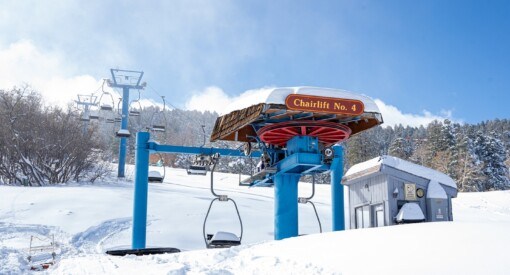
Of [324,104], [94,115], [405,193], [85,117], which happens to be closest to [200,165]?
[324,104]

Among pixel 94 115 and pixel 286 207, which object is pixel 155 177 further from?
pixel 94 115

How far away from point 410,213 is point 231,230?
1160 centimetres

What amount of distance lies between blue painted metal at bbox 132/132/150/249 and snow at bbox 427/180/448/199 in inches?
369

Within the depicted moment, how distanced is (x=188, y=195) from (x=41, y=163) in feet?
38.5

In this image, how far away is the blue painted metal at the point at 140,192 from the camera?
15281mm

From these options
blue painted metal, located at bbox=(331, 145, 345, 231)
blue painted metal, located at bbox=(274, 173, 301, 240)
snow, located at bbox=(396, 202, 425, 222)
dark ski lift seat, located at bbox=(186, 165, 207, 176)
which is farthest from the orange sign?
dark ski lift seat, located at bbox=(186, 165, 207, 176)

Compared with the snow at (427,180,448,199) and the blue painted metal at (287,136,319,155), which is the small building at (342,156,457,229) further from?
the blue painted metal at (287,136,319,155)

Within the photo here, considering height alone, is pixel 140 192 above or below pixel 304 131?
below

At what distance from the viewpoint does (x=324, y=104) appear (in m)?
11.2

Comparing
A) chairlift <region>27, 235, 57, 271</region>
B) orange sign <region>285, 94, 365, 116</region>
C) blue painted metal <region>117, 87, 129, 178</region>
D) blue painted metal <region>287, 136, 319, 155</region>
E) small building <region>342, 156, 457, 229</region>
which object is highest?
blue painted metal <region>117, 87, 129, 178</region>

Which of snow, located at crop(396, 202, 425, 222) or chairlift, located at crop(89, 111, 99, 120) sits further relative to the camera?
chairlift, located at crop(89, 111, 99, 120)

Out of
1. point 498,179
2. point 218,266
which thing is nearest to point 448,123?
point 498,179

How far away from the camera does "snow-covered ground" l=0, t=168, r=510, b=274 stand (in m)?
6.26

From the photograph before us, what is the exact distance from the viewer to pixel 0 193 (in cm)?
2986
